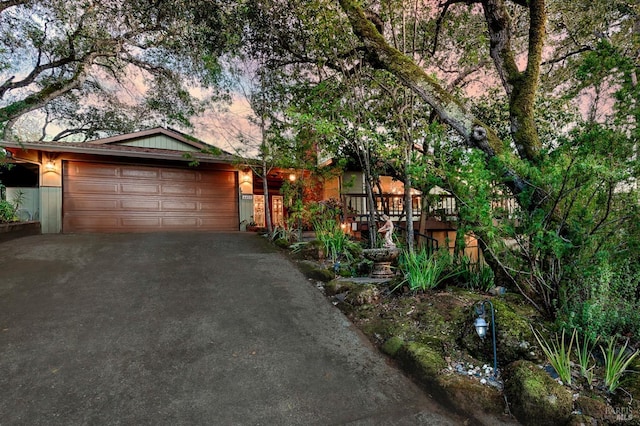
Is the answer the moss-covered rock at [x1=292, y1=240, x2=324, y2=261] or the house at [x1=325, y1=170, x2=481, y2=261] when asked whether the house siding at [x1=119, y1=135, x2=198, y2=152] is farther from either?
the moss-covered rock at [x1=292, y1=240, x2=324, y2=261]

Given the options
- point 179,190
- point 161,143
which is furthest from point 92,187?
point 161,143

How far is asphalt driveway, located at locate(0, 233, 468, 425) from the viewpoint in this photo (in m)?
2.36

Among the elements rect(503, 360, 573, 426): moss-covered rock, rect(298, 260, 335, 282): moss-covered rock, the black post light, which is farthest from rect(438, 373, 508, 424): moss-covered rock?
rect(298, 260, 335, 282): moss-covered rock

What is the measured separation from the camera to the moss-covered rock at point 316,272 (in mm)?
5355

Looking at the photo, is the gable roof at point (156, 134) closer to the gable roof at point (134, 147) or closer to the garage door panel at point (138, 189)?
the gable roof at point (134, 147)

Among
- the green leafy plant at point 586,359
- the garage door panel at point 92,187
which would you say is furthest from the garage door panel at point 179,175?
the green leafy plant at point 586,359

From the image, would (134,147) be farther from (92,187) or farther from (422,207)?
(422,207)

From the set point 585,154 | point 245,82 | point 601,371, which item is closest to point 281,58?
point 245,82

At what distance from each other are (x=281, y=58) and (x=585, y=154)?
283 inches

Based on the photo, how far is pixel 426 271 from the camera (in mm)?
4199

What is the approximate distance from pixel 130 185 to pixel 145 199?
0.60 m

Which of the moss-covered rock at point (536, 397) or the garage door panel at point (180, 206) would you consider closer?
the moss-covered rock at point (536, 397)

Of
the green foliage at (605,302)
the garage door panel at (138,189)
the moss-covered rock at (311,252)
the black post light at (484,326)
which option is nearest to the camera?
the green foliage at (605,302)

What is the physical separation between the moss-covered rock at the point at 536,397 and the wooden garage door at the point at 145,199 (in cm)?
965
